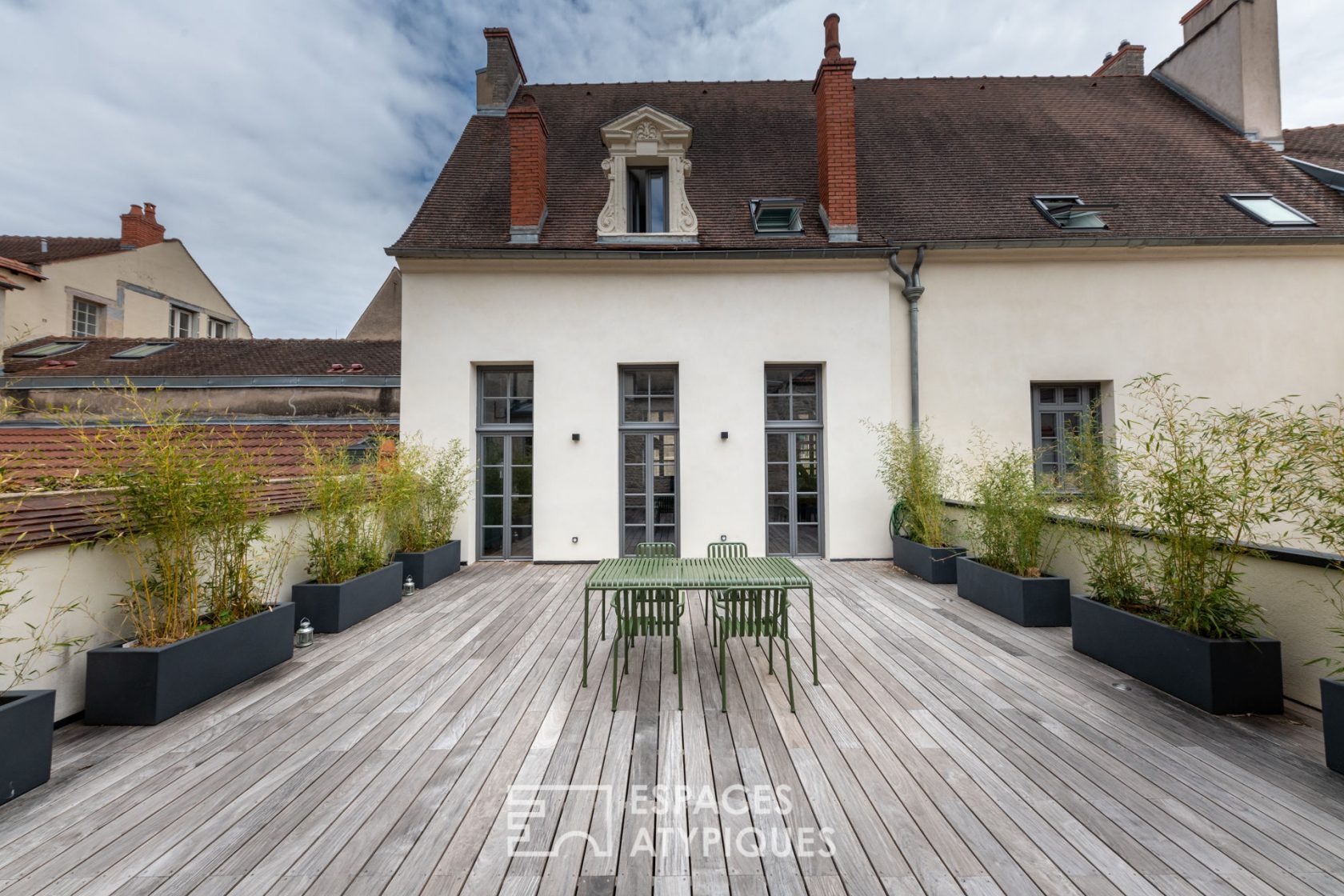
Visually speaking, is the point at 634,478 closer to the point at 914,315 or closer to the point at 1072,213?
the point at 914,315

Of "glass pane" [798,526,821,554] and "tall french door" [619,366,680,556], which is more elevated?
"tall french door" [619,366,680,556]

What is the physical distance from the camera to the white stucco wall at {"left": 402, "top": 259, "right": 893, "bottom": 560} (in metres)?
6.29

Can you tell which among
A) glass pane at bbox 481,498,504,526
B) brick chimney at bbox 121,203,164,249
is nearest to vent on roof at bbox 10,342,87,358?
brick chimney at bbox 121,203,164,249

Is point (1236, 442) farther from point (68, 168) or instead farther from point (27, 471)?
point (68, 168)

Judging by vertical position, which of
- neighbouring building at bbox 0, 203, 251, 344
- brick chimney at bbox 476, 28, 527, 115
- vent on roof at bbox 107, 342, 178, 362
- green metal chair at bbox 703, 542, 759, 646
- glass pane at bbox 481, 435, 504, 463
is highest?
brick chimney at bbox 476, 28, 527, 115

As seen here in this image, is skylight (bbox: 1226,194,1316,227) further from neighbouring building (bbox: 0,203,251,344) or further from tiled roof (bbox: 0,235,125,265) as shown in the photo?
tiled roof (bbox: 0,235,125,265)

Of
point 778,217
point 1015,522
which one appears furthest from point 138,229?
point 1015,522

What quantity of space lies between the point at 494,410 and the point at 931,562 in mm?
5494

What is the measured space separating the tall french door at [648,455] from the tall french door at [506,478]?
1.23 metres

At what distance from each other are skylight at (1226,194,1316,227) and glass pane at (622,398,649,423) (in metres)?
8.55

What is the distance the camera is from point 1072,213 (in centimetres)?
678

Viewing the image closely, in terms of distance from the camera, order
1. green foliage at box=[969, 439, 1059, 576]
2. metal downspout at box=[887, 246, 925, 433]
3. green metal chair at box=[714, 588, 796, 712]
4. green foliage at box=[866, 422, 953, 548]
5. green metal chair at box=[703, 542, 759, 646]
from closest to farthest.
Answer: green metal chair at box=[714, 588, 796, 712], green metal chair at box=[703, 542, 759, 646], green foliage at box=[969, 439, 1059, 576], green foliage at box=[866, 422, 953, 548], metal downspout at box=[887, 246, 925, 433]

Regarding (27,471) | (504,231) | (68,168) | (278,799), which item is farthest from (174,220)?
(278,799)

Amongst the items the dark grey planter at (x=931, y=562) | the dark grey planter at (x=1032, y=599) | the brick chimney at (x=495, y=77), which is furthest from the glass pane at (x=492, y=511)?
the brick chimney at (x=495, y=77)
